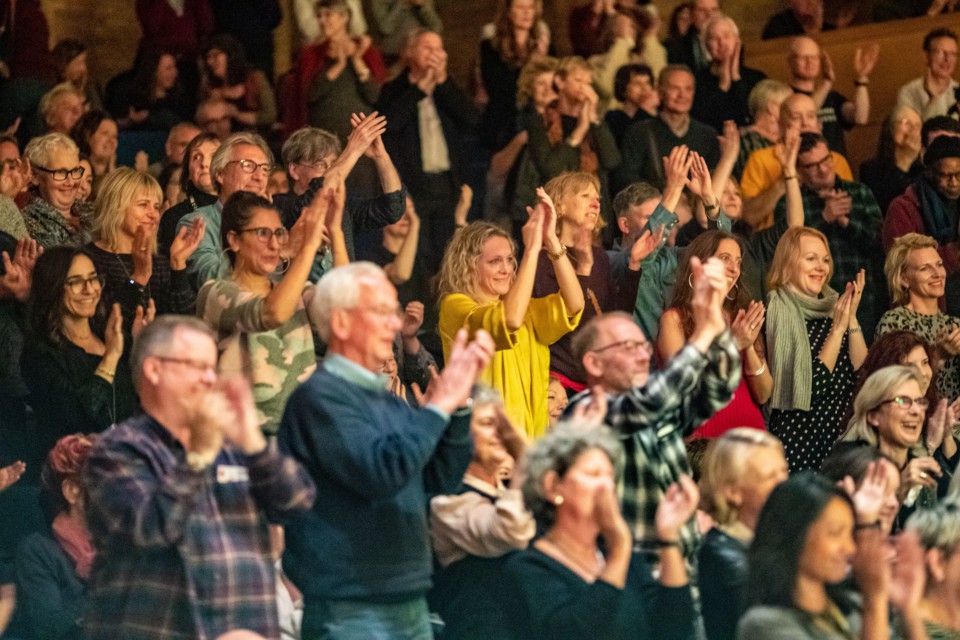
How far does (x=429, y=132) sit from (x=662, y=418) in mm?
3987

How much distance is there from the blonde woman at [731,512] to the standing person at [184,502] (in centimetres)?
104

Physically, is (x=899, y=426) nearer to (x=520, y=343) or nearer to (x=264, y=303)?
(x=520, y=343)

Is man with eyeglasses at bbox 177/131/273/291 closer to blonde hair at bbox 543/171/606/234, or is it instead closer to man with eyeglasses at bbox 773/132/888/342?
blonde hair at bbox 543/171/606/234

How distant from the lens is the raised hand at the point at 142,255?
607cm

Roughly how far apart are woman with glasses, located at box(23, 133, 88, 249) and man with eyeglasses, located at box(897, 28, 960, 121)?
4.13 m

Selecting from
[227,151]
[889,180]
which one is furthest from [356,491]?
[889,180]

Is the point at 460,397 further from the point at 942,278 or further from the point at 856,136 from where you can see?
the point at 856,136

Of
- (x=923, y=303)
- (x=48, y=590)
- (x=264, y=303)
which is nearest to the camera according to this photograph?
(x=264, y=303)

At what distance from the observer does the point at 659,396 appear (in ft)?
14.7

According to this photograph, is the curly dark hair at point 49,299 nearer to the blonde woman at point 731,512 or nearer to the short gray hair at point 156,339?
the short gray hair at point 156,339

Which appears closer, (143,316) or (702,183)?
(143,316)

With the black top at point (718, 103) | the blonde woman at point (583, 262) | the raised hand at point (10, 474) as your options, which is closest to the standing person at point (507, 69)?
the black top at point (718, 103)

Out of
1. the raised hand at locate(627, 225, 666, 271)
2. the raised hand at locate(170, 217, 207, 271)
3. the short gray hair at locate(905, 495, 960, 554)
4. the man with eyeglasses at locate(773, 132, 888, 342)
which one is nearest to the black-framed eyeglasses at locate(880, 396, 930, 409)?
the short gray hair at locate(905, 495, 960, 554)

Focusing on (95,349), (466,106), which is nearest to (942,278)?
(466,106)
